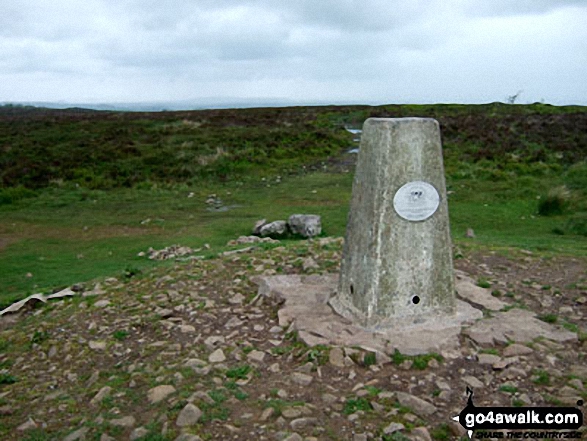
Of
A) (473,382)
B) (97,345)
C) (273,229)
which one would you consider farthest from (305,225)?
(473,382)

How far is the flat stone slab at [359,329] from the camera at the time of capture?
5.30m

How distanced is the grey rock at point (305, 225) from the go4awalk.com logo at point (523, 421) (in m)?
7.93

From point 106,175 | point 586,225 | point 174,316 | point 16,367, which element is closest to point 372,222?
point 174,316

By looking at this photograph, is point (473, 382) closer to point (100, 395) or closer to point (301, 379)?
point (301, 379)

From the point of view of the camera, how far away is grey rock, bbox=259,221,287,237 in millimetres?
12297

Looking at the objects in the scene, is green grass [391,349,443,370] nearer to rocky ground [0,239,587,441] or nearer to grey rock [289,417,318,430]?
rocky ground [0,239,587,441]

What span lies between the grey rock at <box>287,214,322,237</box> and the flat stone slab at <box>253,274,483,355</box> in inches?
209

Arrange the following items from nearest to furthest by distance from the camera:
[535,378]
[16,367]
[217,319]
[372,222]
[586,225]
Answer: [535,378]
[372,222]
[16,367]
[217,319]
[586,225]

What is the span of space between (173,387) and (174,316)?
194cm

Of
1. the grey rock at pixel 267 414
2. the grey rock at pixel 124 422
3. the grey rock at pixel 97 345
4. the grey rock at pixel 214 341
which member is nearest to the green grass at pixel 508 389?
the grey rock at pixel 267 414

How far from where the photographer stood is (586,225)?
12.3 metres

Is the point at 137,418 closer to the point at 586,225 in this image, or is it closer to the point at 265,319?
the point at 265,319

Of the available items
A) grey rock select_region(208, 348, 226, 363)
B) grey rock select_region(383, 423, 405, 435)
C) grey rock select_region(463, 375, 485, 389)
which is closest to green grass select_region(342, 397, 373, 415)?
grey rock select_region(383, 423, 405, 435)

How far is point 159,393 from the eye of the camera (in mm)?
4695
